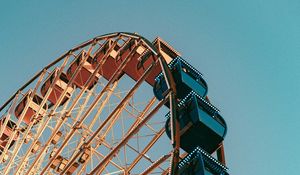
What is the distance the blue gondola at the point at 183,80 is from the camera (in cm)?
1411

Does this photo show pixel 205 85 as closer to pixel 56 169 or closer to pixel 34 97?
pixel 56 169

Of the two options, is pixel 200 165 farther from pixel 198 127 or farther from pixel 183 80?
pixel 183 80

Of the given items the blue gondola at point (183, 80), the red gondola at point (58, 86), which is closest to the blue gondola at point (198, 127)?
the blue gondola at point (183, 80)

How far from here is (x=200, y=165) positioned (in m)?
11.9

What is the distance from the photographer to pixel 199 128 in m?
13.0

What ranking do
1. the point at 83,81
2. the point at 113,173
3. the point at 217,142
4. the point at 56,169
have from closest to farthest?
the point at 217,142 → the point at 113,173 → the point at 56,169 → the point at 83,81

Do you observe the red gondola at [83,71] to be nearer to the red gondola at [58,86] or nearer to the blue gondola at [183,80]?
the red gondola at [58,86]

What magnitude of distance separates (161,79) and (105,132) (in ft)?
9.03

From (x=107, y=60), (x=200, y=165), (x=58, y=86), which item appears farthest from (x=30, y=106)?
(x=200, y=165)

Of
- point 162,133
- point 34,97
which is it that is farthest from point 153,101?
point 34,97

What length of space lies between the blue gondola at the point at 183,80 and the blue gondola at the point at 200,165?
6.88ft

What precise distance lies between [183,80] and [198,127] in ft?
5.45

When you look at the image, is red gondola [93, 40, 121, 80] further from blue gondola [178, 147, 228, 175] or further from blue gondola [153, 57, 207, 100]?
blue gondola [178, 147, 228, 175]

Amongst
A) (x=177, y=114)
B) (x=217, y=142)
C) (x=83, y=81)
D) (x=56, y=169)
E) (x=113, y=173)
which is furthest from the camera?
(x=83, y=81)
